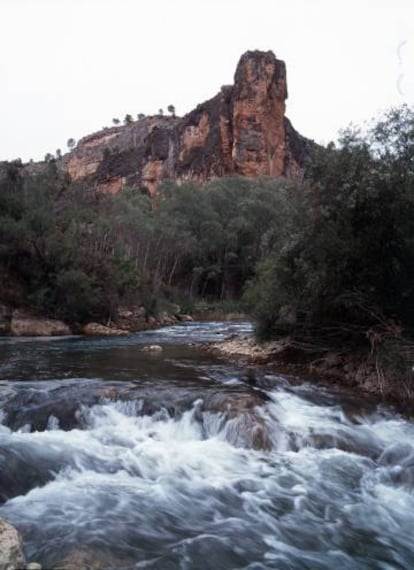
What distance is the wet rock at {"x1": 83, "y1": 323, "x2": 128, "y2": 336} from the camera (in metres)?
26.2

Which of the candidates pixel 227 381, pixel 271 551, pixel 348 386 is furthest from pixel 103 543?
pixel 348 386

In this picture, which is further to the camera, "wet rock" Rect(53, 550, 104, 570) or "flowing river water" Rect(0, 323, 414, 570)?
"flowing river water" Rect(0, 323, 414, 570)

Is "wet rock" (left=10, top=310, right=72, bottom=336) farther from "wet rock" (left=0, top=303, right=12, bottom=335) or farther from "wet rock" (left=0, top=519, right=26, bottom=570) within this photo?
"wet rock" (left=0, top=519, right=26, bottom=570)

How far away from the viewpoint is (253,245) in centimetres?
5069

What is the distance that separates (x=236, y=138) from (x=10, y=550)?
75254mm

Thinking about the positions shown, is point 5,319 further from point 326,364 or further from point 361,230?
point 361,230

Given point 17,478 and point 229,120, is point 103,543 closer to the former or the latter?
point 17,478

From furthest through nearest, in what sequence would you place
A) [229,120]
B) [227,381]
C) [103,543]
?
1. [229,120]
2. [227,381]
3. [103,543]

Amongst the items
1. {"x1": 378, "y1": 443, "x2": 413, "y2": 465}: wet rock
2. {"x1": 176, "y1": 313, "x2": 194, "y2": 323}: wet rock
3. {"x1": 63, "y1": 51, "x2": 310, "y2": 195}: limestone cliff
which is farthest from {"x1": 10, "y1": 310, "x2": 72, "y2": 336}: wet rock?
{"x1": 63, "y1": 51, "x2": 310, "y2": 195}: limestone cliff

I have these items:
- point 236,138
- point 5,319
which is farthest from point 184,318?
point 236,138

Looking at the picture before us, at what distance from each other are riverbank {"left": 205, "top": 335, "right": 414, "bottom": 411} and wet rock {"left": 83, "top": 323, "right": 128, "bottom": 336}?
8.47 meters

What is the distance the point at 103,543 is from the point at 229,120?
76.5 meters

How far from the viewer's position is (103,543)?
221 inches

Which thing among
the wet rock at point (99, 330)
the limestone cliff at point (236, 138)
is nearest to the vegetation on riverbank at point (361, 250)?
the wet rock at point (99, 330)
